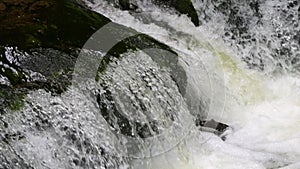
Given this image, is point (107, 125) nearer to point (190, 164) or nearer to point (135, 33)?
point (190, 164)

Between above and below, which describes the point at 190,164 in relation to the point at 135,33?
below

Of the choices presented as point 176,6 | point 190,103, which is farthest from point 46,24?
point 176,6

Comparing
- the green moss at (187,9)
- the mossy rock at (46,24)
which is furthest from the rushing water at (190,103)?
the mossy rock at (46,24)

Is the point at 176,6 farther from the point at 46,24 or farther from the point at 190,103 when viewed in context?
the point at 46,24

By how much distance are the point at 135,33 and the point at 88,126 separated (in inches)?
50.6

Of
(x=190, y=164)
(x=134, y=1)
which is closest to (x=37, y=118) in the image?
(x=190, y=164)

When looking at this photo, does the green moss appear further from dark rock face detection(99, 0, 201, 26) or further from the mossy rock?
the mossy rock

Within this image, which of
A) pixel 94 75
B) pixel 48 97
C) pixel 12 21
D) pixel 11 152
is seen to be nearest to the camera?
pixel 11 152

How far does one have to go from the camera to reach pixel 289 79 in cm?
552

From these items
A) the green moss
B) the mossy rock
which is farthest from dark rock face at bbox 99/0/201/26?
the mossy rock

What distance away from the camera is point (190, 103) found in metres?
4.59

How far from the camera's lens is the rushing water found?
3.71m

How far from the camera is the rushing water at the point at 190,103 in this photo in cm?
371

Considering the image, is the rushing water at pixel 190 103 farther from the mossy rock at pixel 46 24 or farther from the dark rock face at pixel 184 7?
the mossy rock at pixel 46 24
